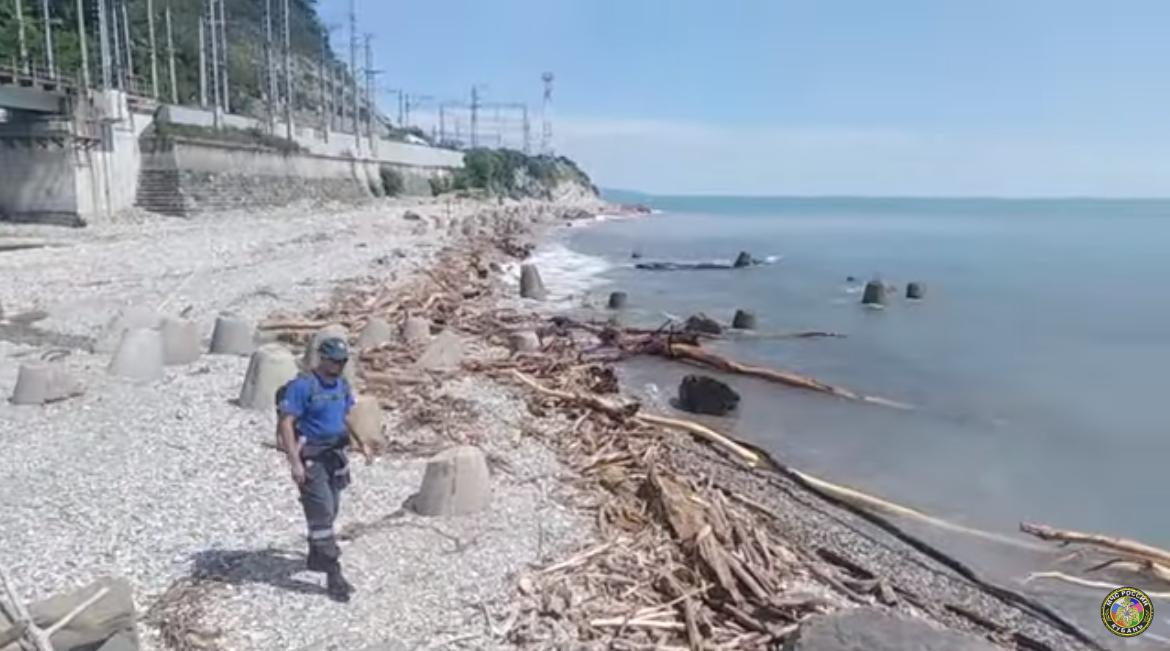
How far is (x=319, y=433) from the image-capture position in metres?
6.88

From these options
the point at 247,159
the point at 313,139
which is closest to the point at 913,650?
the point at 247,159

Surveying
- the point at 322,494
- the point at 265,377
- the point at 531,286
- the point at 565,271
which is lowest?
the point at 565,271

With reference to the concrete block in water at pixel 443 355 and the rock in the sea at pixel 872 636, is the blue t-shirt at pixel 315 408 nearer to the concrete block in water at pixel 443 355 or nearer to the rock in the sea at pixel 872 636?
the rock in the sea at pixel 872 636

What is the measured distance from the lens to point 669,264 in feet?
199

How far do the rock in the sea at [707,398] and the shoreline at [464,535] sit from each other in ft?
10.4

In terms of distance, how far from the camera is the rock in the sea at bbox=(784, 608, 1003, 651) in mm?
6305

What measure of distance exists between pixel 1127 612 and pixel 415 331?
13500 mm

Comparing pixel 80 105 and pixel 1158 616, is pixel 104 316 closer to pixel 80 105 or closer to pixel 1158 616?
pixel 1158 616

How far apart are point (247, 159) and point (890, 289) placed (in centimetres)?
3968

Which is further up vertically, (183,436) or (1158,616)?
(183,436)

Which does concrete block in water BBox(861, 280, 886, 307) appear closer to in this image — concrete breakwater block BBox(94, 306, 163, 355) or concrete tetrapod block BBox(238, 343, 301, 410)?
concrete breakwater block BBox(94, 306, 163, 355)

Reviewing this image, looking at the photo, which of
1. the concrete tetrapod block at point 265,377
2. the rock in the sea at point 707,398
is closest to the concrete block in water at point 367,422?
the concrete tetrapod block at point 265,377

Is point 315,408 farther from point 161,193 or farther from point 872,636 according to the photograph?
point 161,193

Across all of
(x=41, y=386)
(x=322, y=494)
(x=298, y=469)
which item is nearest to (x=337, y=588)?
(x=322, y=494)
